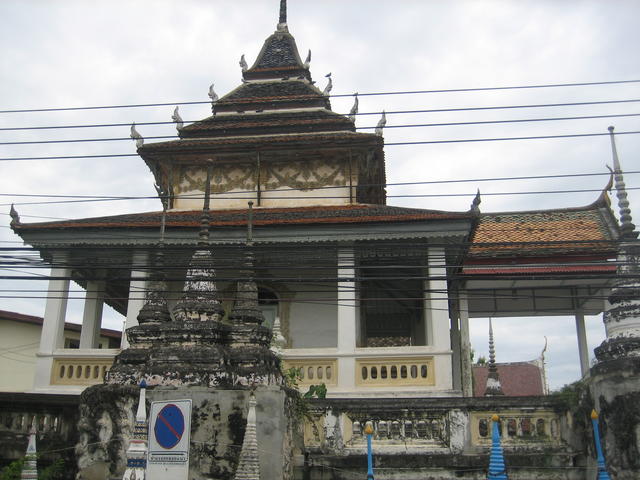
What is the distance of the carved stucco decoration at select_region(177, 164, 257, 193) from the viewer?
19.6 meters

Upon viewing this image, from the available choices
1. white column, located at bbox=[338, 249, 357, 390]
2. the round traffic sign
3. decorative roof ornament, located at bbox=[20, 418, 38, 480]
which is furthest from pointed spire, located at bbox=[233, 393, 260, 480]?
white column, located at bbox=[338, 249, 357, 390]

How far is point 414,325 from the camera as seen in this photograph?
66.0 ft

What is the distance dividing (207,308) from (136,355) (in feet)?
3.48

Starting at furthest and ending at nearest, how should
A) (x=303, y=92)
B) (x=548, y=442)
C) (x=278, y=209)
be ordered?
(x=303, y=92) < (x=278, y=209) < (x=548, y=442)

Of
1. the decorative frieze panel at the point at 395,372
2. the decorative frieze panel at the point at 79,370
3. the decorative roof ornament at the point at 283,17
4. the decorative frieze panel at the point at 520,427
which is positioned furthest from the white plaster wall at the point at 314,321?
the decorative roof ornament at the point at 283,17

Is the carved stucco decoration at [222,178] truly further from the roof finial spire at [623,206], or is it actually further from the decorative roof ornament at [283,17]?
the roof finial spire at [623,206]

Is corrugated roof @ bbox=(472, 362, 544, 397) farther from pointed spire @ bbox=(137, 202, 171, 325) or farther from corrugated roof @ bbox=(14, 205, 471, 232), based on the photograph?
pointed spire @ bbox=(137, 202, 171, 325)

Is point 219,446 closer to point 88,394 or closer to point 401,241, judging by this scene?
point 88,394

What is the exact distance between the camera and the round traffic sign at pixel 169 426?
7.43m

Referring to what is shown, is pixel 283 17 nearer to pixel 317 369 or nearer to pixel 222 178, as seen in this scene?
pixel 222 178

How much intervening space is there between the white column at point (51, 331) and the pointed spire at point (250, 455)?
9850mm

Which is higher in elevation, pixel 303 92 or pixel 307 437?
pixel 303 92

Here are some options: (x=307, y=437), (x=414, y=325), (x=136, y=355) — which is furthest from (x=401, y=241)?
(x=136, y=355)

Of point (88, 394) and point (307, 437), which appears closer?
point (88, 394)
